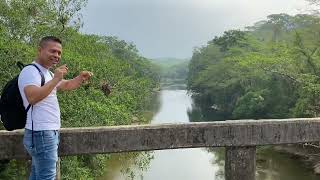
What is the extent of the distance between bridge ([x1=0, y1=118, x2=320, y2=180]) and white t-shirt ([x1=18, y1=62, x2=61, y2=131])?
184mm

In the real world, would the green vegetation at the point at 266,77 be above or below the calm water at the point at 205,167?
above

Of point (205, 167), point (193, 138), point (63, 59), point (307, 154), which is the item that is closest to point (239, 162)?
point (193, 138)

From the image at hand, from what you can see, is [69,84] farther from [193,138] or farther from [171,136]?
[193,138]

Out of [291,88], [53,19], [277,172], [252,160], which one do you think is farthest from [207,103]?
[252,160]

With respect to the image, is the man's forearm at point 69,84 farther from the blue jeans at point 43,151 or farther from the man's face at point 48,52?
the blue jeans at point 43,151

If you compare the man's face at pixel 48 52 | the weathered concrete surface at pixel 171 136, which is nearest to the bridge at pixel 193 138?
the weathered concrete surface at pixel 171 136

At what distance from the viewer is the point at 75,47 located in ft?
66.7

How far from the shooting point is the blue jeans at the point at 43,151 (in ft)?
10.7

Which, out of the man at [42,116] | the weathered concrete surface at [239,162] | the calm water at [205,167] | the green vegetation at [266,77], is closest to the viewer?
the man at [42,116]

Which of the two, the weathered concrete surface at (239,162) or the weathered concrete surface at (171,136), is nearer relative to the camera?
the weathered concrete surface at (171,136)

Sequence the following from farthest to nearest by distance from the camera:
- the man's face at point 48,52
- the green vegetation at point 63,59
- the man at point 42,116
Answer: the green vegetation at point 63,59 < the man's face at point 48,52 < the man at point 42,116

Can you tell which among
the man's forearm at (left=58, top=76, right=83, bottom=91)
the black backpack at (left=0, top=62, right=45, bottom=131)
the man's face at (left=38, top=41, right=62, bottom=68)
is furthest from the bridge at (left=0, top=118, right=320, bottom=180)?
the man's face at (left=38, top=41, right=62, bottom=68)

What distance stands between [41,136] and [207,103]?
71267 mm

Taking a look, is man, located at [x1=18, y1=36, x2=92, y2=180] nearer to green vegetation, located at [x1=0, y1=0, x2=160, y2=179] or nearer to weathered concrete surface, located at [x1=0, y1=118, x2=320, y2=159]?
weathered concrete surface, located at [x1=0, y1=118, x2=320, y2=159]
